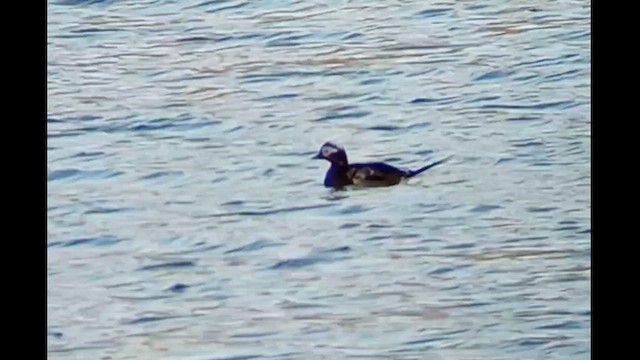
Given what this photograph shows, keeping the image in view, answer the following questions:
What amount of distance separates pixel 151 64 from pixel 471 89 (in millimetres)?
493

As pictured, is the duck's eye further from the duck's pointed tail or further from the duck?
the duck's pointed tail

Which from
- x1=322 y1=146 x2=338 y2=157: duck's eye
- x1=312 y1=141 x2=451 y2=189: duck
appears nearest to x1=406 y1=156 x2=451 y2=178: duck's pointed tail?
x1=312 y1=141 x2=451 y2=189: duck

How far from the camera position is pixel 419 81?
2473 mm

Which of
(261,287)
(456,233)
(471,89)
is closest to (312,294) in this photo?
(261,287)

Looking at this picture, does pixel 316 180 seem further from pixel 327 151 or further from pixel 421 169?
pixel 421 169

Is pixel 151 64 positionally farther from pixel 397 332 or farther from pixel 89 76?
pixel 397 332

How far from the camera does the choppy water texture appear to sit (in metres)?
2.40

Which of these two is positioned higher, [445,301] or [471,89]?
[471,89]

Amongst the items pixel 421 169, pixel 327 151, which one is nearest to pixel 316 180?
pixel 327 151

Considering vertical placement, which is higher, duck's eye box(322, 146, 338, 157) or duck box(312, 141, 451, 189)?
duck's eye box(322, 146, 338, 157)

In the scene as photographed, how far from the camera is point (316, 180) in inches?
96.6

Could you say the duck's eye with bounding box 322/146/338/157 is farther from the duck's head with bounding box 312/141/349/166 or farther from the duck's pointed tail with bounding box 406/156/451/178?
the duck's pointed tail with bounding box 406/156/451/178

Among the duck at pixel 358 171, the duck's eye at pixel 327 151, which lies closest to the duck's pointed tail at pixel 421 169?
the duck at pixel 358 171

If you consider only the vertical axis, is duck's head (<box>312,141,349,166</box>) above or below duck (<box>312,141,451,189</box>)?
above
